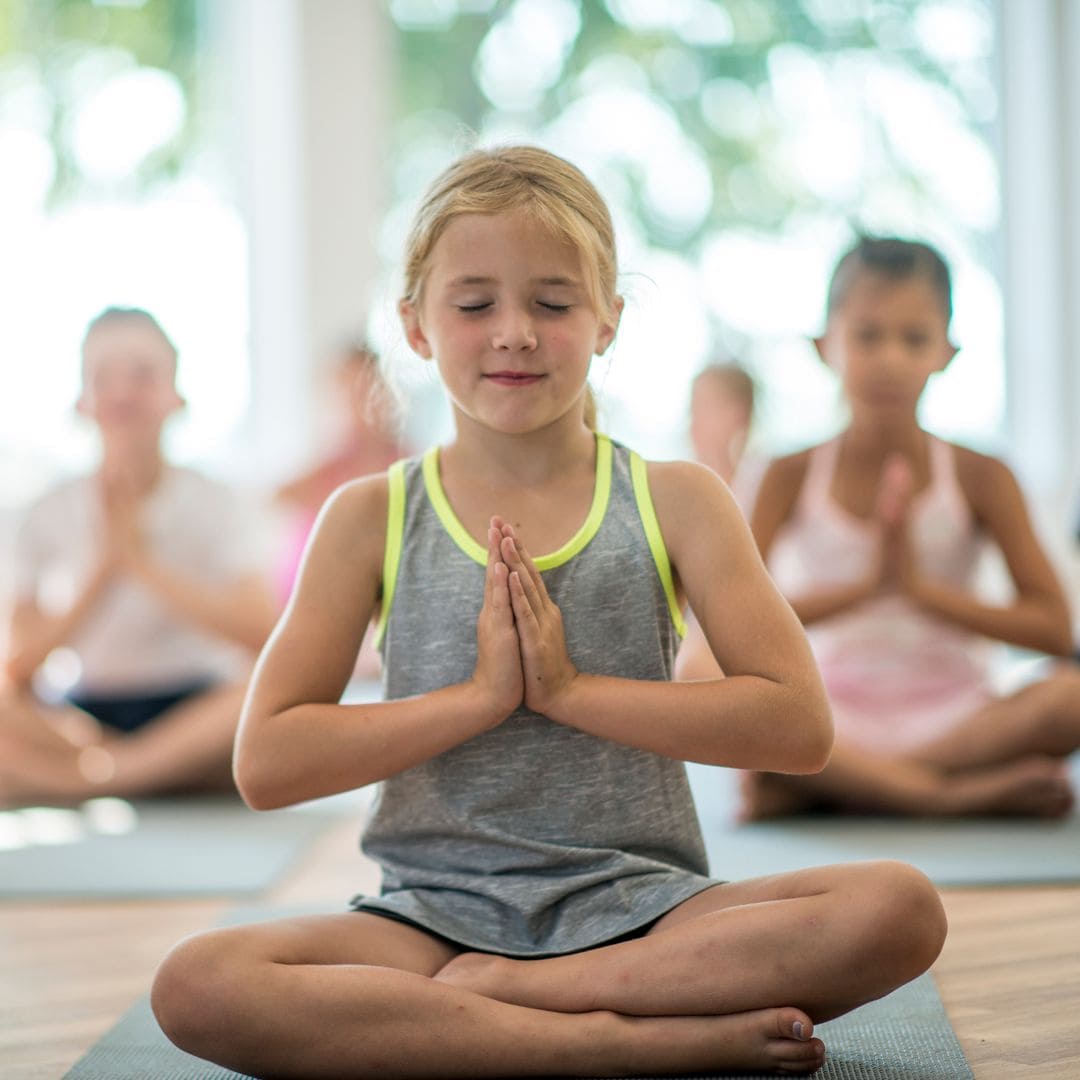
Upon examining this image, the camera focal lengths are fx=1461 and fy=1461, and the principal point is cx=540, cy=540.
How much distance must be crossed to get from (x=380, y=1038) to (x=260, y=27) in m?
3.91

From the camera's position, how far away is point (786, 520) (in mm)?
2211

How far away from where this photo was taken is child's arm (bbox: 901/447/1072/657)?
2.04 metres

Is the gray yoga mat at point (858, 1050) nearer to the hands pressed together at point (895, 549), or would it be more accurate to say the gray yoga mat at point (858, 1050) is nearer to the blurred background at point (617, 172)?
the hands pressed together at point (895, 549)

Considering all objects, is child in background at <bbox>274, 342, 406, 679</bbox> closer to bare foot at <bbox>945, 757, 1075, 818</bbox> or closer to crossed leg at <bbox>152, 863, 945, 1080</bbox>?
bare foot at <bbox>945, 757, 1075, 818</bbox>

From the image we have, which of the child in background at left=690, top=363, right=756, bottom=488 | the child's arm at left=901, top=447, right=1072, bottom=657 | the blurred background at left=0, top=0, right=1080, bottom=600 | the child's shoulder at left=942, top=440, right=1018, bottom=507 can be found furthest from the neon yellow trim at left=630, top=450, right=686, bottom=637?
the blurred background at left=0, top=0, right=1080, bottom=600

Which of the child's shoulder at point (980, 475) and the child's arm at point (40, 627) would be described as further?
the child's arm at point (40, 627)

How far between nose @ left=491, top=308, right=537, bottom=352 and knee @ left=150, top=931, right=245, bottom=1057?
19.9 inches

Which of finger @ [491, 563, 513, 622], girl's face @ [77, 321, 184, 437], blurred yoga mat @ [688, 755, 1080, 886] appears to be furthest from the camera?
girl's face @ [77, 321, 184, 437]

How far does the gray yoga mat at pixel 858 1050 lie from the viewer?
108 cm

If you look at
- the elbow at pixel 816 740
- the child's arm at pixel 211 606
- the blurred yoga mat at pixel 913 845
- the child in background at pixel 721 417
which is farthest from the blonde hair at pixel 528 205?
the child in background at pixel 721 417

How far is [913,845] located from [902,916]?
860 millimetres

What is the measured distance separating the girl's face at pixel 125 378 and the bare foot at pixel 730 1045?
1.68m

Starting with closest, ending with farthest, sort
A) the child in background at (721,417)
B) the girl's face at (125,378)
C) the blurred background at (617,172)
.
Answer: the girl's face at (125,378) < the child in background at (721,417) < the blurred background at (617,172)

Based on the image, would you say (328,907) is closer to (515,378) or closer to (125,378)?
(515,378)
